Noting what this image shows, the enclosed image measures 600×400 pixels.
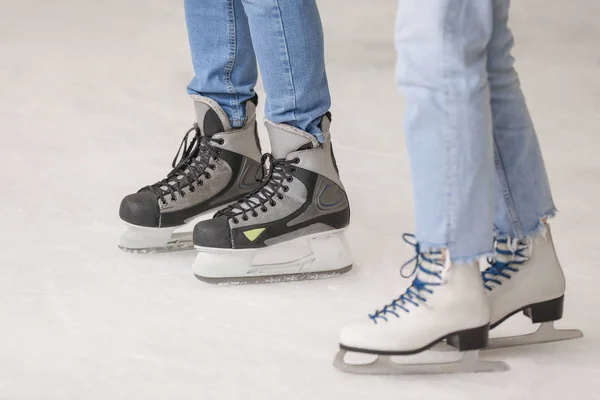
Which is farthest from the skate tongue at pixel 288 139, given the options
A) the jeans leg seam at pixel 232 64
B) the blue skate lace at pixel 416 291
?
the blue skate lace at pixel 416 291

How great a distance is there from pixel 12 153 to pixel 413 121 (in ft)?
4.77

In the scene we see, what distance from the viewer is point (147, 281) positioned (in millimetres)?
1770

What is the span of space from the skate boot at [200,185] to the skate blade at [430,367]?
0.56 metres

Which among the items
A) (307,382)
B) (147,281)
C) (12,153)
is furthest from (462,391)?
(12,153)

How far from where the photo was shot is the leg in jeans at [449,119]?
1.25 m

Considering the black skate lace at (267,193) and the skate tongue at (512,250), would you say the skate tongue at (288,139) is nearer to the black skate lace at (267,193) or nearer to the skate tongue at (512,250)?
the black skate lace at (267,193)

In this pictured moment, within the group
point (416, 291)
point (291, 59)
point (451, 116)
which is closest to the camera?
point (451, 116)

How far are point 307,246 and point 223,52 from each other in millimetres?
384

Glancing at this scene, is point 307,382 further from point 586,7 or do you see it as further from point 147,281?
point 586,7

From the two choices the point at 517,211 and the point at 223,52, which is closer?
the point at 517,211

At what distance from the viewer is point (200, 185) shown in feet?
6.15

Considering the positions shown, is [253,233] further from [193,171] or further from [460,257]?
[460,257]

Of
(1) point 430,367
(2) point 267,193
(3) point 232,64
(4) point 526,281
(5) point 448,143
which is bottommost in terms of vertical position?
(1) point 430,367

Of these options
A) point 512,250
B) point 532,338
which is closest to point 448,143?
point 512,250
